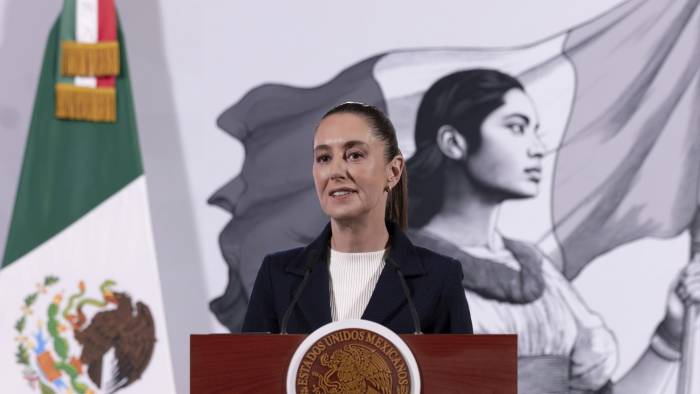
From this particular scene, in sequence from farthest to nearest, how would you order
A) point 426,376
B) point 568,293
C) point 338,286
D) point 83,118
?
point 568,293, point 83,118, point 338,286, point 426,376

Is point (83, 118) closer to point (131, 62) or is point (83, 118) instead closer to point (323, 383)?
point (131, 62)

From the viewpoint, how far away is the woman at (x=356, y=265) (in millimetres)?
1664

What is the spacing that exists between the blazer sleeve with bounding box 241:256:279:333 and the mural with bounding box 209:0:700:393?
2150 mm

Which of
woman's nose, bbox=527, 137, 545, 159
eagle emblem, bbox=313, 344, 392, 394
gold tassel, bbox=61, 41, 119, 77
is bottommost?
eagle emblem, bbox=313, 344, 392, 394

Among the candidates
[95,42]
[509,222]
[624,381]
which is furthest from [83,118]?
[624,381]

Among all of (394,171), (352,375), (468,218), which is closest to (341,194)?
(394,171)

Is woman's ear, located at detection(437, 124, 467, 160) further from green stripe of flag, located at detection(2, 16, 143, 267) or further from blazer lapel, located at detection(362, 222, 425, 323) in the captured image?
blazer lapel, located at detection(362, 222, 425, 323)

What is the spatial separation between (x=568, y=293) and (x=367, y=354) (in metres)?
2.60

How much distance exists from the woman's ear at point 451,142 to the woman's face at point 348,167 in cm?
222

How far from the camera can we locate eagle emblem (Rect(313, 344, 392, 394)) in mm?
1412

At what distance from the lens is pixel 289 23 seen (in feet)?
13.0

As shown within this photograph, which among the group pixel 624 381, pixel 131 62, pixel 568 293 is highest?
pixel 131 62

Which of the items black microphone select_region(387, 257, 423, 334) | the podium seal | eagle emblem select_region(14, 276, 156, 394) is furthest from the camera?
eagle emblem select_region(14, 276, 156, 394)

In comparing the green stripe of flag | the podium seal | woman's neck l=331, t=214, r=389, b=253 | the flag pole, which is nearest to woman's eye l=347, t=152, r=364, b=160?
woman's neck l=331, t=214, r=389, b=253
